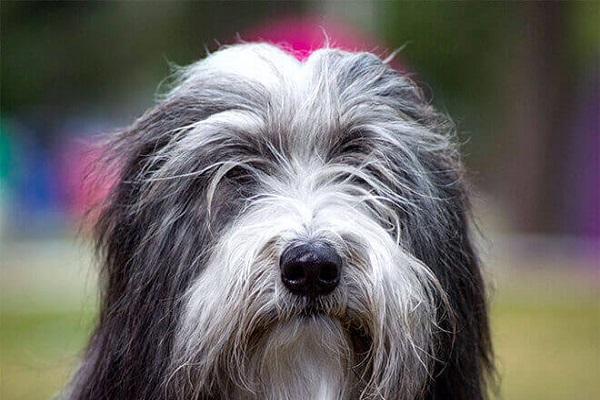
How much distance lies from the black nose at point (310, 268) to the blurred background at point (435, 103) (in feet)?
3.35

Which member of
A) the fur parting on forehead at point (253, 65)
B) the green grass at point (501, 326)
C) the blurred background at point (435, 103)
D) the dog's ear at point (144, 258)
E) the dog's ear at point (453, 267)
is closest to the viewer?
the dog's ear at point (144, 258)

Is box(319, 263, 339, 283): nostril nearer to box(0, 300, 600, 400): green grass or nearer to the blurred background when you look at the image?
the blurred background

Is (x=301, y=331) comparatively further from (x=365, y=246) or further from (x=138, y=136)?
(x=138, y=136)

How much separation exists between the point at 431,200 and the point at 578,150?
14.4 m

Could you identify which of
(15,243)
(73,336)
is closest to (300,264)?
(73,336)

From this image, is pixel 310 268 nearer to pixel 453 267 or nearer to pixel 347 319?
pixel 347 319

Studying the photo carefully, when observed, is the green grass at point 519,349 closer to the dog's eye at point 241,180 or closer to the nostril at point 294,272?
the dog's eye at point 241,180

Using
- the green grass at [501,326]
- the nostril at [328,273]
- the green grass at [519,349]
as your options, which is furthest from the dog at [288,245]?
the green grass at [519,349]

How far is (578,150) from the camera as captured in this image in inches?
699

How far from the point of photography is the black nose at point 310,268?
132 inches

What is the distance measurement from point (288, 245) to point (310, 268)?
0.30 ft

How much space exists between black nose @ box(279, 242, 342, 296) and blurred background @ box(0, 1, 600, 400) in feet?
3.35

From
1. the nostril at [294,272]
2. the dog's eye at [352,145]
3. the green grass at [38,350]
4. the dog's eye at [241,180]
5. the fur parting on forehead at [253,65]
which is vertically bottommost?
the green grass at [38,350]

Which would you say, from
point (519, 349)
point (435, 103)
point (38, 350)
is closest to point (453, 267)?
point (435, 103)
